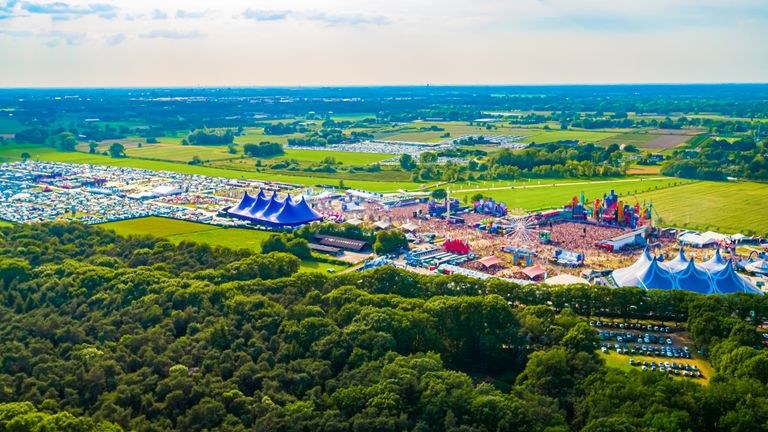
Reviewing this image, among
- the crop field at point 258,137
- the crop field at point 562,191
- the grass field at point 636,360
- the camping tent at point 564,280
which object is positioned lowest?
the grass field at point 636,360

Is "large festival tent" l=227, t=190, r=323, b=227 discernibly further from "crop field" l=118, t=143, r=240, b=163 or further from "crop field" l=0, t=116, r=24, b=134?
"crop field" l=0, t=116, r=24, b=134

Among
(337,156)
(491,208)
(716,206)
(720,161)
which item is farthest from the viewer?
(337,156)

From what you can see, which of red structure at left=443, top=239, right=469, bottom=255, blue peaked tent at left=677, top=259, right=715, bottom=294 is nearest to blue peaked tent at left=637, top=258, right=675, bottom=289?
blue peaked tent at left=677, top=259, right=715, bottom=294

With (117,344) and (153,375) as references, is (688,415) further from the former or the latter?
(117,344)

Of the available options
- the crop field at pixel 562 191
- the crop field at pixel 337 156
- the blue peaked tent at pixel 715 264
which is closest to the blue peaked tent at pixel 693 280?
the blue peaked tent at pixel 715 264

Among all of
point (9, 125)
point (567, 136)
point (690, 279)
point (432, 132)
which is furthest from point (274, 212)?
point (9, 125)

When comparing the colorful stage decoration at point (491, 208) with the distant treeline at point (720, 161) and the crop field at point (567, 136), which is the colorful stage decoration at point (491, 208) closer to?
the distant treeline at point (720, 161)

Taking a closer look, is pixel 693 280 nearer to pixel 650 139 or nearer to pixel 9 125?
pixel 650 139
